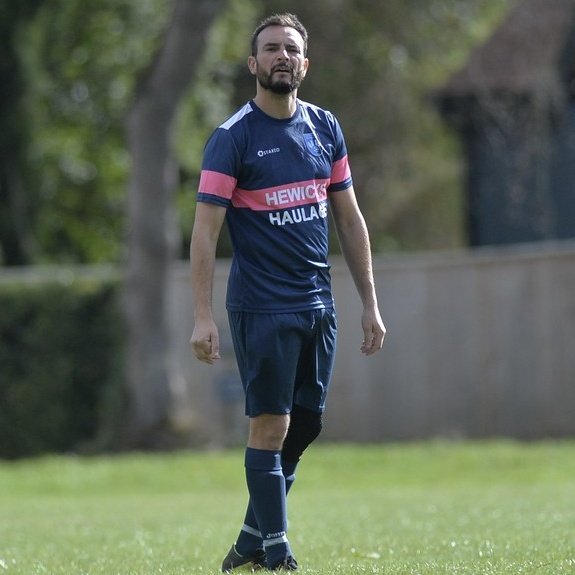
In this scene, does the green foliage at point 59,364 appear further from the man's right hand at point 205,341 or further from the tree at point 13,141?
the man's right hand at point 205,341

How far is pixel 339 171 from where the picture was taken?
645 cm

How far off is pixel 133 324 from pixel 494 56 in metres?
A: 9.02

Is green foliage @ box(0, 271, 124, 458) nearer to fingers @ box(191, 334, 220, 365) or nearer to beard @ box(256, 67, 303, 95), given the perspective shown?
fingers @ box(191, 334, 220, 365)

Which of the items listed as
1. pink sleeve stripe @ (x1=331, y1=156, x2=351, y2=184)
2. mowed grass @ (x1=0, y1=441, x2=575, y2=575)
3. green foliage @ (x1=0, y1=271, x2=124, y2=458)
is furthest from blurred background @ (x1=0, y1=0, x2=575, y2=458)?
pink sleeve stripe @ (x1=331, y1=156, x2=351, y2=184)

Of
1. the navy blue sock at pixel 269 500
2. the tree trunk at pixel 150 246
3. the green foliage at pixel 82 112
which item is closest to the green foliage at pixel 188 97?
the green foliage at pixel 82 112

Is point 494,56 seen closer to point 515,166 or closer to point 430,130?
point 515,166

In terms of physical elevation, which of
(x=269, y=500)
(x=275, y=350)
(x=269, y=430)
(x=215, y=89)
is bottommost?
(x=269, y=500)

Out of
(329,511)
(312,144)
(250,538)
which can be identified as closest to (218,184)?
(312,144)

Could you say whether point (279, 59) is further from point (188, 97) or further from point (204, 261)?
point (188, 97)

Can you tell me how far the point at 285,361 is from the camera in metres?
6.09

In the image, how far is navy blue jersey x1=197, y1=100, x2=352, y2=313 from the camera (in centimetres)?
→ 610

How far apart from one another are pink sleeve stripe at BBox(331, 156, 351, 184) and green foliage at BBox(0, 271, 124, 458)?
1293cm

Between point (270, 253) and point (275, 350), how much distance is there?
431 mm

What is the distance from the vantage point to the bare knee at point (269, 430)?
615 centimetres
